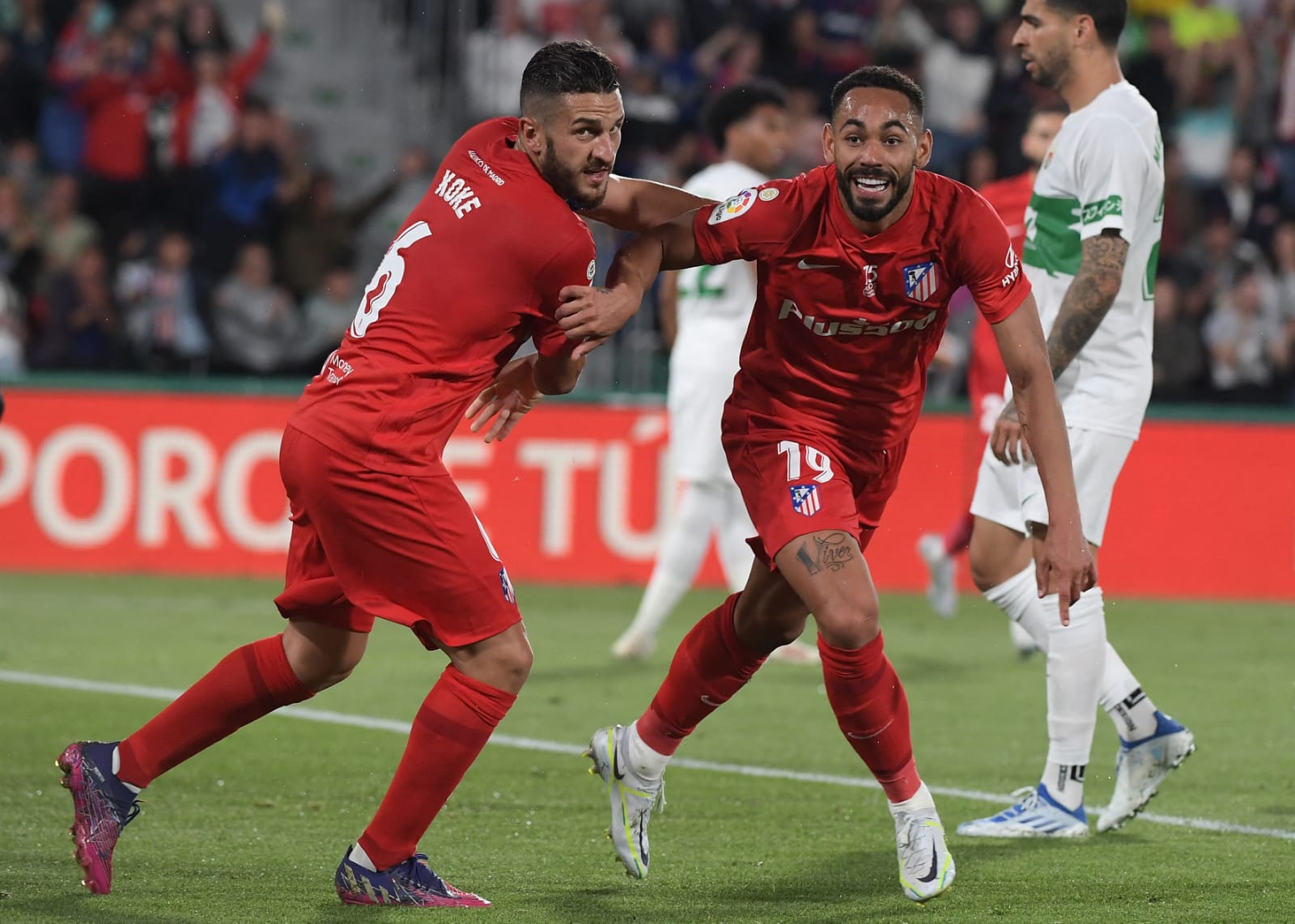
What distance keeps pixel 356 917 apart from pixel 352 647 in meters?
0.70

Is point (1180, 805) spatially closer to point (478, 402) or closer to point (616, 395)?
point (478, 402)

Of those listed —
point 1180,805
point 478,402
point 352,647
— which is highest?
point 478,402

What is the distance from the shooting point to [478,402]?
4809 mm

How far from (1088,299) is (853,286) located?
2.94 feet

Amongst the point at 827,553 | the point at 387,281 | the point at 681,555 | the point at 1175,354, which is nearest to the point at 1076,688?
the point at 827,553

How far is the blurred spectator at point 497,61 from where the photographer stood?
14.9 meters

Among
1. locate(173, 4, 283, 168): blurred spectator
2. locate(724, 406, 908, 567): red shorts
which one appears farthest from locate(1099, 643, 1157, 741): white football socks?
locate(173, 4, 283, 168): blurred spectator

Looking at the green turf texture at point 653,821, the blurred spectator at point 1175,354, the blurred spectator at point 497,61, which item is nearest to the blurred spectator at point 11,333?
the green turf texture at point 653,821

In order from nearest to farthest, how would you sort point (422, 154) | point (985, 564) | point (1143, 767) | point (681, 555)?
point (1143, 767) < point (985, 564) < point (681, 555) < point (422, 154)

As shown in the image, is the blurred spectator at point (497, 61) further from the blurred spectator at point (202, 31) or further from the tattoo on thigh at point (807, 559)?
the tattoo on thigh at point (807, 559)

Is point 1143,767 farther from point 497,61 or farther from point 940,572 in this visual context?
point 497,61

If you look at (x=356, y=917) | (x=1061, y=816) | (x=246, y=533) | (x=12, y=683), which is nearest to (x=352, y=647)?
(x=356, y=917)

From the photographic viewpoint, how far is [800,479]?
4.53m

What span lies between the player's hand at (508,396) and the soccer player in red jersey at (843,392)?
401 millimetres
